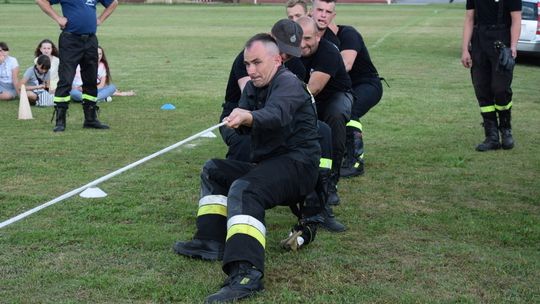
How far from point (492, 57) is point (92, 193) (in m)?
4.53

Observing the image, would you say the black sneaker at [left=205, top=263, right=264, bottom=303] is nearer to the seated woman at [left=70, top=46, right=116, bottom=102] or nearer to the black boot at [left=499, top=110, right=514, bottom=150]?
the black boot at [left=499, top=110, right=514, bottom=150]

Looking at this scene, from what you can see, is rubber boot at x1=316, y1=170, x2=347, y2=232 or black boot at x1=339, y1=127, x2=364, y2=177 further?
black boot at x1=339, y1=127, x2=364, y2=177

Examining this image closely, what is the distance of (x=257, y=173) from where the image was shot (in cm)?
499

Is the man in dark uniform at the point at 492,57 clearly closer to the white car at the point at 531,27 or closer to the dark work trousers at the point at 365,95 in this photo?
the dark work trousers at the point at 365,95

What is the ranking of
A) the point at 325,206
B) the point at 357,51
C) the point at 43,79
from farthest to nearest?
1. the point at 43,79
2. the point at 357,51
3. the point at 325,206

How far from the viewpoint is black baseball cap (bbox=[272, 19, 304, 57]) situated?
5.38 meters

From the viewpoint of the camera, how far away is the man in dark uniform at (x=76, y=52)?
9.96 metres

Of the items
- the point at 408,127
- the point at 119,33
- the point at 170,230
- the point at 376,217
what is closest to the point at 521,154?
the point at 408,127

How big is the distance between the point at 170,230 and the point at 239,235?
1.26m

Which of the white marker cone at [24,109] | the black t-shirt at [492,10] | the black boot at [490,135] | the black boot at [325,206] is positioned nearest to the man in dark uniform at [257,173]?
the black boot at [325,206]

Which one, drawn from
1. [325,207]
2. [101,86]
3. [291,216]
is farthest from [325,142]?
[101,86]

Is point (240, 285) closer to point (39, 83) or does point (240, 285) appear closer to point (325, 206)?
point (325, 206)

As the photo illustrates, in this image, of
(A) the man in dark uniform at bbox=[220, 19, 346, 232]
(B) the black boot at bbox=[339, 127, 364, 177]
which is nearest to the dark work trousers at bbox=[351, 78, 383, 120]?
(B) the black boot at bbox=[339, 127, 364, 177]

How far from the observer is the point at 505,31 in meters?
8.96
